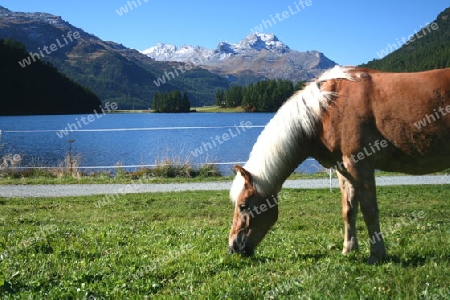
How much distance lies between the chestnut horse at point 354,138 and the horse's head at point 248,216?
1 centimetres

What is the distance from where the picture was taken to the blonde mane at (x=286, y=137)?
16.8 feet

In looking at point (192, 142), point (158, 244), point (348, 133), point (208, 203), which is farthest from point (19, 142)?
point (348, 133)

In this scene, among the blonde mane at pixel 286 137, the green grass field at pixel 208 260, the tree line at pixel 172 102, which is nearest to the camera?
the green grass field at pixel 208 260

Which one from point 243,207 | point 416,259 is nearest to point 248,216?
point 243,207

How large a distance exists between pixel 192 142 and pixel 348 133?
26.3m

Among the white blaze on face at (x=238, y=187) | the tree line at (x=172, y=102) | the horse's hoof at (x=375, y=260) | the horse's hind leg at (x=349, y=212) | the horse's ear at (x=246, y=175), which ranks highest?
the tree line at (x=172, y=102)

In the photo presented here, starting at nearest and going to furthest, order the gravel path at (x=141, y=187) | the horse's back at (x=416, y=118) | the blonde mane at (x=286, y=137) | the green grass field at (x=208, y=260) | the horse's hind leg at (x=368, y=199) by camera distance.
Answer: the green grass field at (x=208, y=260), the horse's back at (x=416, y=118), the horse's hind leg at (x=368, y=199), the blonde mane at (x=286, y=137), the gravel path at (x=141, y=187)

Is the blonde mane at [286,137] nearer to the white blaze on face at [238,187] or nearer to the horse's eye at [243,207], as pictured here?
the white blaze on face at [238,187]

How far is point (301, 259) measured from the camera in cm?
526

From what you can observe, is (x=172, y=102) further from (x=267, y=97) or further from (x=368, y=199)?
(x=368, y=199)

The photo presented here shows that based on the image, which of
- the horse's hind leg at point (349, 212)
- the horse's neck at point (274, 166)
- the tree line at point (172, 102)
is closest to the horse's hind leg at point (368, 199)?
the horse's hind leg at point (349, 212)

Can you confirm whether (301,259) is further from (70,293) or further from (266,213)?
(70,293)

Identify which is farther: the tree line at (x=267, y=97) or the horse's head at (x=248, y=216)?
the tree line at (x=267, y=97)

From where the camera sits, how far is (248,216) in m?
5.26
